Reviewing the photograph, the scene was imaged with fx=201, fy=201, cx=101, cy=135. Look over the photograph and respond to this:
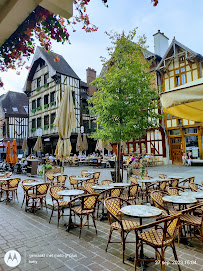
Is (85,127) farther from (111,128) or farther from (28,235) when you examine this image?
(28,235)

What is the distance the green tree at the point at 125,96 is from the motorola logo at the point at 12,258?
506 centimetres

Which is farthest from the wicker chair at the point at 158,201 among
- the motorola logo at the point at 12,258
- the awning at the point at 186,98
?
the motorola logo at the point at 12,258

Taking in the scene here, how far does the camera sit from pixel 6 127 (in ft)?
85.0

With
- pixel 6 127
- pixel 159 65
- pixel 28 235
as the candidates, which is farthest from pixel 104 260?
pixel 6 127

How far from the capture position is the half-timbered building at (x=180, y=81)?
16.8 meters

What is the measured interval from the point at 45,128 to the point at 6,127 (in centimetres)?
562

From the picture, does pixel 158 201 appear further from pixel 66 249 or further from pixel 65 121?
pixel 65 121

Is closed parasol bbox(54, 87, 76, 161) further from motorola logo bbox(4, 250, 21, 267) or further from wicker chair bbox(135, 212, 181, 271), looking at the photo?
wicker chair bbox(135, 212, 181, 271)

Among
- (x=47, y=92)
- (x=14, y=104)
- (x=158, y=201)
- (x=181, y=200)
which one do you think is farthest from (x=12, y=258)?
(x=14, y=104)

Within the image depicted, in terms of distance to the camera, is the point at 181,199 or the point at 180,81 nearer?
the point at 181,199

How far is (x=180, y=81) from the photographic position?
1805 cm

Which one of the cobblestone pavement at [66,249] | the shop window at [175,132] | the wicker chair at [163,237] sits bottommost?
the cobblestone pavement at [66,249]

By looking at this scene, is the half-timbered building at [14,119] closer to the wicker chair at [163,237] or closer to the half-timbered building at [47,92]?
the half-timbered building at [47,92]

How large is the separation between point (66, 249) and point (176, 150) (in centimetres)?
1699
